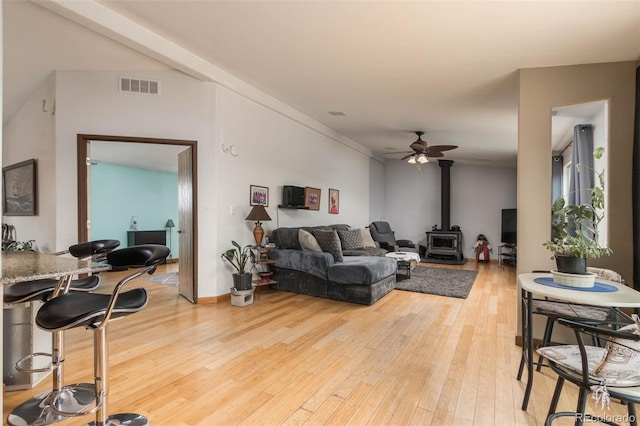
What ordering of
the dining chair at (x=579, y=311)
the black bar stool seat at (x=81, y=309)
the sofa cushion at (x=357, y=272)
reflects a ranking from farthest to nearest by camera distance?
the sofa cushion at (x=357, y=272), the dining chair at (x=579, y=311), the black bar stool seat at (x=81, y=309)

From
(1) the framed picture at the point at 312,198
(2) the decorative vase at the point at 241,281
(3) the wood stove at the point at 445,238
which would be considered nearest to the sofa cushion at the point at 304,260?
(2) the decorative vase at the point at 241,281

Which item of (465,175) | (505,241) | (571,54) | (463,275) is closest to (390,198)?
(465,175)

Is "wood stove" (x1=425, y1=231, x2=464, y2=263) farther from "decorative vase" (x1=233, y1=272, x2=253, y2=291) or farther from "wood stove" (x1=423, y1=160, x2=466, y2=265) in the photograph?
"decorative vase" (x1=233, y1=272, x2=253, y2=291)

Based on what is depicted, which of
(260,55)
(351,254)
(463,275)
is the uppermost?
(260,55)

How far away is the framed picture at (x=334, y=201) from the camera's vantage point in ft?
22.5

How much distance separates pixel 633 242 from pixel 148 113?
500 centimetres

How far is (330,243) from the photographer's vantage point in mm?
4715

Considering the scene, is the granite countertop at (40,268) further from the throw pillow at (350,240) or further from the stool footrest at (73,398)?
the throw pillow at (350,240)

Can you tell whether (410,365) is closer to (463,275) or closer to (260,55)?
(260,55)

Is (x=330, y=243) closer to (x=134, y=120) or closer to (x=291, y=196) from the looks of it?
(x=291, y=196)

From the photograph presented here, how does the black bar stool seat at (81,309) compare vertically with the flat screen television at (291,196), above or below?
below

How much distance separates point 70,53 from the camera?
3.41m

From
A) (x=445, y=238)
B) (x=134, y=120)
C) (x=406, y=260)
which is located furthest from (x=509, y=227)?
(x=134, y=120)

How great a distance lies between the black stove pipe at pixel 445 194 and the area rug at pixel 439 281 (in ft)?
6.65
